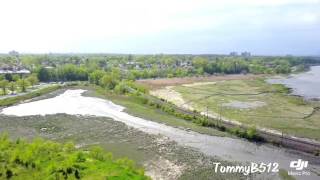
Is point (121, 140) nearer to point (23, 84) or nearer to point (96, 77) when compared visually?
point (23, 84)

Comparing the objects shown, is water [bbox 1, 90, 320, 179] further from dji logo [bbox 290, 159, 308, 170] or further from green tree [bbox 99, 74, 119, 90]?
green tree [bbox 99, 74, 119, 90]

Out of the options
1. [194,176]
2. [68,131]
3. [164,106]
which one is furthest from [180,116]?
[194,176]

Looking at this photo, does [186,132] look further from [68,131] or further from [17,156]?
[17,156]

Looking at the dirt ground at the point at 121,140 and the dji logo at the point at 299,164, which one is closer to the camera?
the dirt ground at the point at 121,140

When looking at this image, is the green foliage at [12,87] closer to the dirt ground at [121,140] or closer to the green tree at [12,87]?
the green tree at [12,87]

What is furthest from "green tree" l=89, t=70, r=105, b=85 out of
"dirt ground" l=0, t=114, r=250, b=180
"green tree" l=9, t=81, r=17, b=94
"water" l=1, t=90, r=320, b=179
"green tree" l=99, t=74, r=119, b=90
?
"dirt ground" l=0, t=114, r=250, b=180

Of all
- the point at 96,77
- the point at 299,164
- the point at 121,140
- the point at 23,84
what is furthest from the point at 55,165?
the point at 96,77

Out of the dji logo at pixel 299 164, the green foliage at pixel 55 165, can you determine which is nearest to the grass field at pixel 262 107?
the dji logo at pixel 299 164
